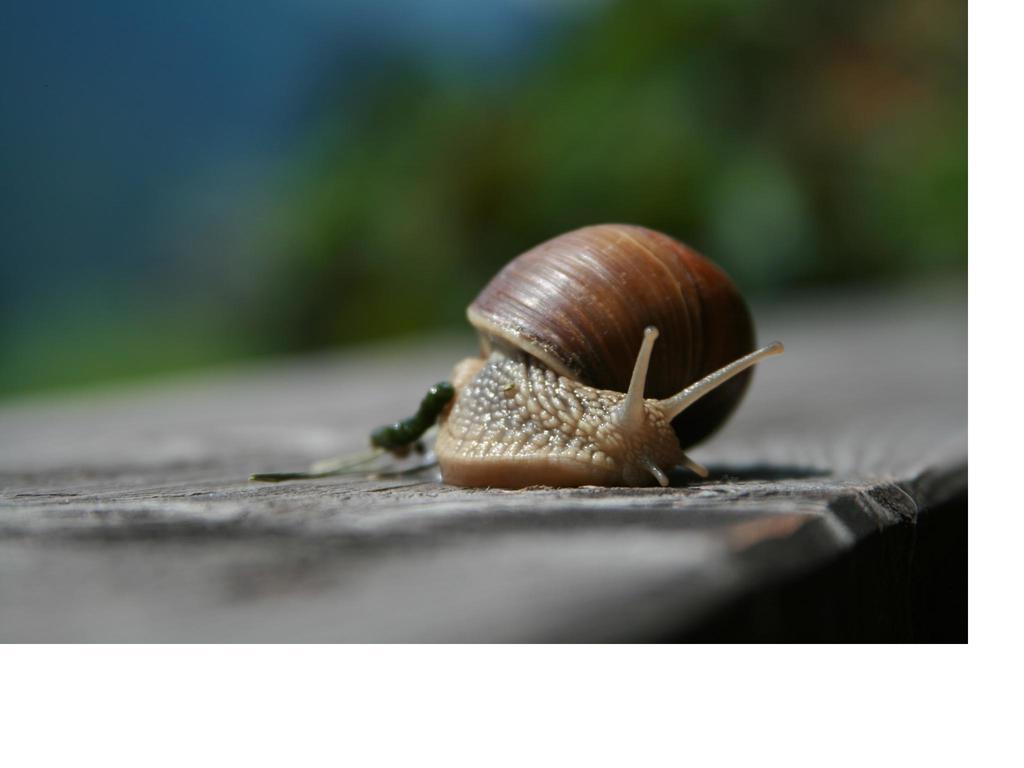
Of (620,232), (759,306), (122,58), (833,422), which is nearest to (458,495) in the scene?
(620,232)

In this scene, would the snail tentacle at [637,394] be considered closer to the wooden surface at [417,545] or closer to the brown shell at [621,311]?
the brown shell at [621,311]

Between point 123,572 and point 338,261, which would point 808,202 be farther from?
point 123,572

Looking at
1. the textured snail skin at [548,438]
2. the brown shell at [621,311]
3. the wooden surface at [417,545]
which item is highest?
the brown shell at [621,311]

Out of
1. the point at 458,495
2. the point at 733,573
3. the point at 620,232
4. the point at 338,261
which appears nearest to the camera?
the point at 733,573

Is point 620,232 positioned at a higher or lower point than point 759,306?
lower

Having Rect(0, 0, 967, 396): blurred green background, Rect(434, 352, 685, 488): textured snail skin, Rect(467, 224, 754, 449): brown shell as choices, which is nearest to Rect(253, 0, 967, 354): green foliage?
Rect(0, 0, 967, 396): blurred green background

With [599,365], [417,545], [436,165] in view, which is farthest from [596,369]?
[436,165]

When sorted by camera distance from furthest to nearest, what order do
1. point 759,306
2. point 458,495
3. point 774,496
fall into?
point 759,306 < point 458,495 < point 774,496

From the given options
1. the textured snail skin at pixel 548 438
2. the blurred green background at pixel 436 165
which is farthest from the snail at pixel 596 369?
the blurred green background at pixel 436 165
